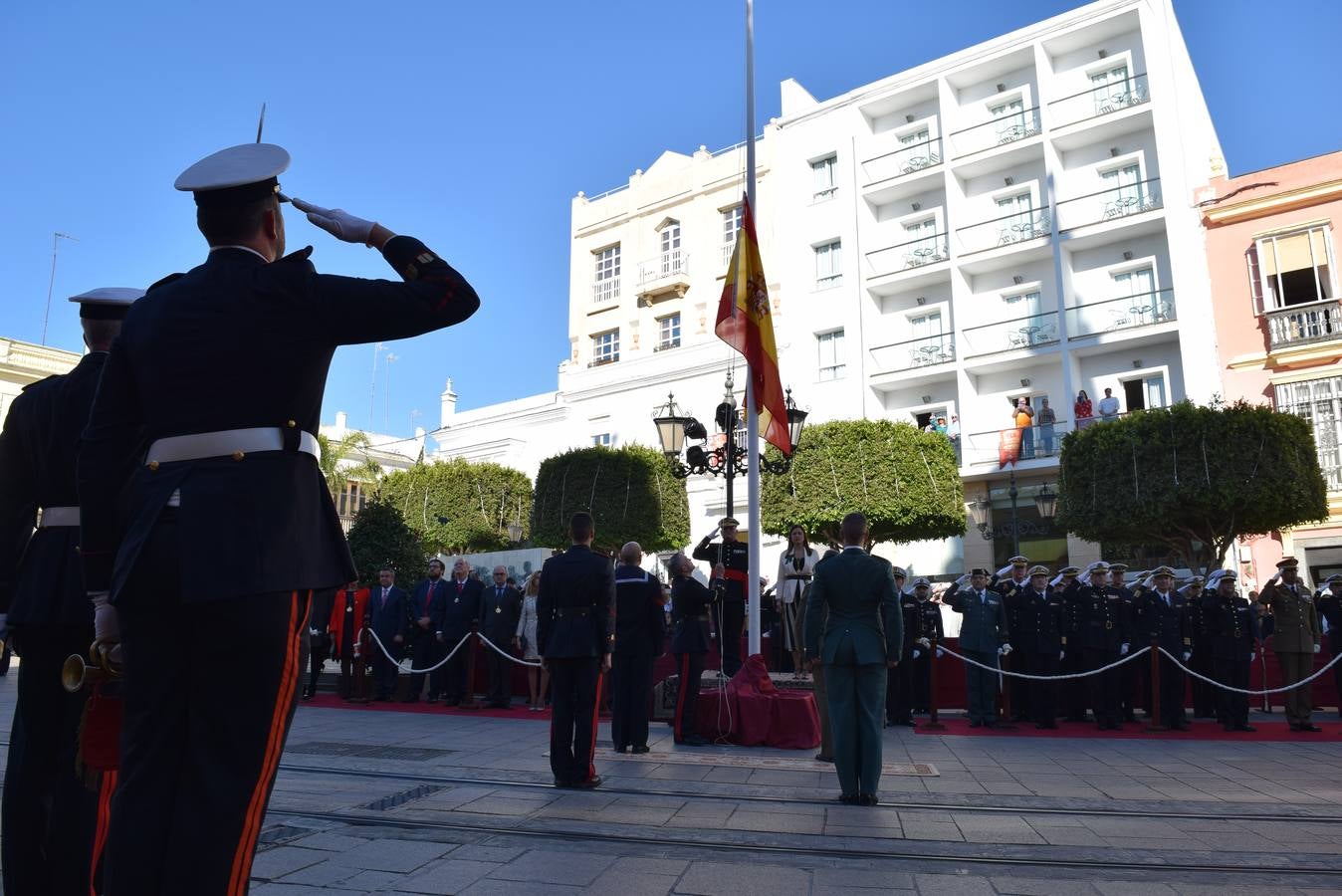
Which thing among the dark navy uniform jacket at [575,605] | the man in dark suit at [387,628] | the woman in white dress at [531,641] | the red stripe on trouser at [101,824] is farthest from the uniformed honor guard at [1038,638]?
the red stripe on trouser at [101,824]

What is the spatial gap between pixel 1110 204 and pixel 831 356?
32.4 ft

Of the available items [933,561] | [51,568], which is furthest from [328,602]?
[933,561]

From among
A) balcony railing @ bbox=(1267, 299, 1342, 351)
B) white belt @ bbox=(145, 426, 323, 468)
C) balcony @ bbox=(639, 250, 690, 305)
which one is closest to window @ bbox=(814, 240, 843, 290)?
balcony @ bbox=(639, 250, 690, 305)

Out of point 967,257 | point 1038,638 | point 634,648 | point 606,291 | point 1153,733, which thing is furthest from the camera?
point 606,291

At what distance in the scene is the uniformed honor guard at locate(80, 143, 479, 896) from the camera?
214cm

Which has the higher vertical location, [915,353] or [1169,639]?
[915,353]

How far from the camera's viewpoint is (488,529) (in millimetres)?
34188

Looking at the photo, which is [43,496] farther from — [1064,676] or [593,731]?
[1064,676]

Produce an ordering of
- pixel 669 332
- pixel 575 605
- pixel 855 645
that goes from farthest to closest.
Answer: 1. pixel 669 332
2. pixel 575 605
3. pixel 855 645

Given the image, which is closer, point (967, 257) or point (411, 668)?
point (411, 668)

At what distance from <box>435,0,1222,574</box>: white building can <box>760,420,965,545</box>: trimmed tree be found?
4061 mm

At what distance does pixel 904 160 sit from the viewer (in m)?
33.3

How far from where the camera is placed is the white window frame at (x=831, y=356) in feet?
107

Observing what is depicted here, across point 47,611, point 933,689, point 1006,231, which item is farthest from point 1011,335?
point 47,611
